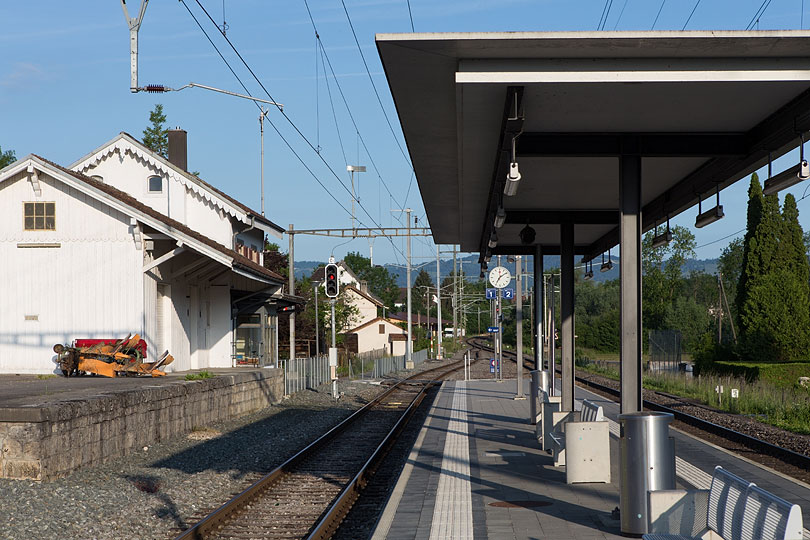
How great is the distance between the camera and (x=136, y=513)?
997 cm

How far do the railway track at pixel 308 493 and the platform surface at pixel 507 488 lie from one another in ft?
2.39

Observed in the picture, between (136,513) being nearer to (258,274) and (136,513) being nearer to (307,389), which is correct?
(258,274)

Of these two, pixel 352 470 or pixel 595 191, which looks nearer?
pixel 595 191

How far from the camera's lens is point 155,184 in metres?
31.0

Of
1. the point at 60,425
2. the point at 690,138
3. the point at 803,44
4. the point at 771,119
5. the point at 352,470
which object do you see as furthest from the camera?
the point at 352,470

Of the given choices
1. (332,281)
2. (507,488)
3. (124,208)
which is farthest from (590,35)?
(332,281)

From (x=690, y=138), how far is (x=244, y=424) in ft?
45.0

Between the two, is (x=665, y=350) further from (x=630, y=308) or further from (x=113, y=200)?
(x=630, y=308)

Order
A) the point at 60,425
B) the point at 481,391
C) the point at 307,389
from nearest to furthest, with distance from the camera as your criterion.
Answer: the point at 60,425
the point at 481,391
the point at 307,389

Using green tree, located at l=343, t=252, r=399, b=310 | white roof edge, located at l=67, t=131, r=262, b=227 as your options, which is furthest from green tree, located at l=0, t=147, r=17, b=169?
green tree, located at l=343, t=252, r=399, b=310

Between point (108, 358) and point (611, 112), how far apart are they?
15.6m

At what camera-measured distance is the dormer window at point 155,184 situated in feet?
102

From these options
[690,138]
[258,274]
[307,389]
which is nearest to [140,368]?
[258,274]

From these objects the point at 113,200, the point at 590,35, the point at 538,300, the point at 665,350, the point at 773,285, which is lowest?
the point at 665,350
